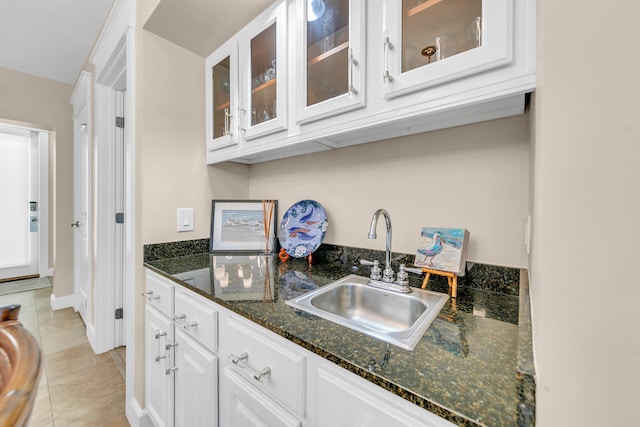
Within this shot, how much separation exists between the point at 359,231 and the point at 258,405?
791mm

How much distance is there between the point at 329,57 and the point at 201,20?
75 cm

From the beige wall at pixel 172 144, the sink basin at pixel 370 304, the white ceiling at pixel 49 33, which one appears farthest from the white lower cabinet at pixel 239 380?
the white ceiling at pixel 49 33

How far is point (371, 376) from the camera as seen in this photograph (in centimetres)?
48

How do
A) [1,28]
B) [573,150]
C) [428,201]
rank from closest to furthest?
[573,150] < [428,201] < [1,28]

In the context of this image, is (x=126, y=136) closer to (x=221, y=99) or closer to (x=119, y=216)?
(x=221, y=99)

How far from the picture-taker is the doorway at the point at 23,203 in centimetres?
354

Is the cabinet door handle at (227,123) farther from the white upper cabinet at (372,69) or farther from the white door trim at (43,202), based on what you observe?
the white door trim at (43,202)

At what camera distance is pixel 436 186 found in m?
1.04

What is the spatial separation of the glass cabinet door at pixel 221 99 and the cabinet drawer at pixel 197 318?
0.80 m

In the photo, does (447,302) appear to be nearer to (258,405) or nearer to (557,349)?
(557,349)

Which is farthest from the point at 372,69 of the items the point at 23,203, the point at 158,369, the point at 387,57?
the point at 23,203

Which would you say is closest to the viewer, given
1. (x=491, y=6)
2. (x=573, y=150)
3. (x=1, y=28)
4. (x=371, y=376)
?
(x=573, y=150)

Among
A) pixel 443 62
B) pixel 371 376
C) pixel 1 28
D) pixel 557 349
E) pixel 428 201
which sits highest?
pixel 1 28

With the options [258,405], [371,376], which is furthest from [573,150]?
[258,405]
